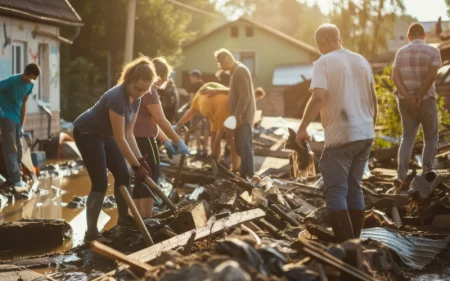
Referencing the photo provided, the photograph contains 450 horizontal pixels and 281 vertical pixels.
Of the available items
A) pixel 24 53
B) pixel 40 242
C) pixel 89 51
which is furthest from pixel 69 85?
pixel 40 242

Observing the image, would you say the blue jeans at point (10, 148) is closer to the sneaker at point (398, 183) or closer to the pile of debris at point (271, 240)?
the pile of debris at point (271, 240)

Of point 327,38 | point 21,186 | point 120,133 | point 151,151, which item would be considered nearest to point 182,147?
point 151,151

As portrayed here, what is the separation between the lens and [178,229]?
26.4ft

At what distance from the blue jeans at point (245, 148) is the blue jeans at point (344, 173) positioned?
16.7ft

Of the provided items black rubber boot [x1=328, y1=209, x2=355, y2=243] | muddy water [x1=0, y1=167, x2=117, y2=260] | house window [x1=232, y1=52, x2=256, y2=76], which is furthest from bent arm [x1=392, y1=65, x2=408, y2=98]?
house window [x1=232, y1=52, x2=256, y2=76]

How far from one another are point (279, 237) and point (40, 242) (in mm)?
2624

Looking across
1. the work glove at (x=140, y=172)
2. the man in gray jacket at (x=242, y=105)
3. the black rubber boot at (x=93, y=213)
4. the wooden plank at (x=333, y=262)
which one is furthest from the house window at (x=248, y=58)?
the wooden plank at (x=333, y=262)

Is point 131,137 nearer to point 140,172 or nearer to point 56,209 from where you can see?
point 140,172

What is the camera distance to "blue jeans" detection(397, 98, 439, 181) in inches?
422

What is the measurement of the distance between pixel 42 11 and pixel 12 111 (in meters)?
8.20

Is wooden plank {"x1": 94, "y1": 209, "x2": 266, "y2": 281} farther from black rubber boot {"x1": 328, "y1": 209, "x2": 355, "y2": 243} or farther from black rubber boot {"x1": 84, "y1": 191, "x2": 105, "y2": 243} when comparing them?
black rubber boot {"x1": 84, "y1": 191, "x2": 105, "y2": 243}

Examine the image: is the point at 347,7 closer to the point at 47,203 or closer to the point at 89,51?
the point at 89,51

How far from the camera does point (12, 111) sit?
1327 centimetres

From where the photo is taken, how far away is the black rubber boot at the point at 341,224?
7180mm
